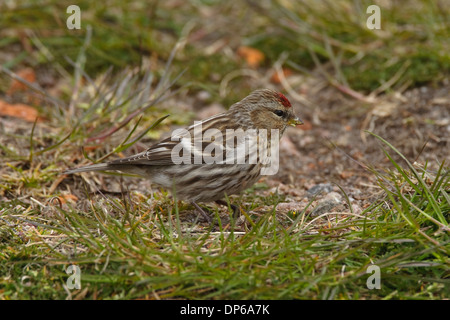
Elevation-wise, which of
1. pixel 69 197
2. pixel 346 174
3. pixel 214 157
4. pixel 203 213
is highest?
pixel 214 157

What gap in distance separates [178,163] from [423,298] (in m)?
1.75

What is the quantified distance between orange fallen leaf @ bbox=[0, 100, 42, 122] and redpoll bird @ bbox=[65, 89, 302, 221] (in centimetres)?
161

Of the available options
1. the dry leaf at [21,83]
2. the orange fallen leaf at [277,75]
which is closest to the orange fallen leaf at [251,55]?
the orange fallen leaf at [277,75]

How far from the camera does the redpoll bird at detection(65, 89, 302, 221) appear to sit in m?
3.69

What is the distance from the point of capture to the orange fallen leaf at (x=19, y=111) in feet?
17.2

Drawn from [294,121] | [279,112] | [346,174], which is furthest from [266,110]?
[346,174]

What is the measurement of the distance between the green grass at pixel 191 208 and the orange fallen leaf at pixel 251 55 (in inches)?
3.2

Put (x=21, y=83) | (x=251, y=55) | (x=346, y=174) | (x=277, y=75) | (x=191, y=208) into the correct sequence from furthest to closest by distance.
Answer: (x=251, y=55) → (x=277, y=75) → (x=21, y=83) → (x=346, y=174) → (x=191, y=208)

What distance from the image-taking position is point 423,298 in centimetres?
278

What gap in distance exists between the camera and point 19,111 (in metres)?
5.32

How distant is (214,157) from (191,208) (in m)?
0.45

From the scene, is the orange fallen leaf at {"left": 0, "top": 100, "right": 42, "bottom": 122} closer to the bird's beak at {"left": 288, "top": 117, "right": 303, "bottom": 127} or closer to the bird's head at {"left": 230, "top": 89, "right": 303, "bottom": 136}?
the bird's head at {"left": 230, "top": 89, "right": 303, "bottom": 136}

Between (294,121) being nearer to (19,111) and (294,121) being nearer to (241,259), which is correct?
(241,259)

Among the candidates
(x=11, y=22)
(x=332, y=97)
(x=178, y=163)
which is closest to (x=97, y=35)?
(x=11, y=22)
